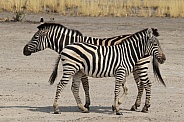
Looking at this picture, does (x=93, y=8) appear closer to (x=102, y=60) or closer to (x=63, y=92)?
(x=63, y=92)

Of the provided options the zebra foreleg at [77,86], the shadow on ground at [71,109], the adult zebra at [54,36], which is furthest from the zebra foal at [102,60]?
the adult zebra at [54,36]

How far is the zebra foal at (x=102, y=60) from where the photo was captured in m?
12.6

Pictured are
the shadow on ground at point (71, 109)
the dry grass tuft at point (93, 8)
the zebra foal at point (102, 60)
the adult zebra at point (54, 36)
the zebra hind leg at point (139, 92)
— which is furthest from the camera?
the dry grass tuft at point (93, 8)

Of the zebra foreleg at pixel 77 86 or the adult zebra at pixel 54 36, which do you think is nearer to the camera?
the zebra foreleg at pixel 77 86

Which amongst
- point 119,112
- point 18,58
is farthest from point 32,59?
point 119,112

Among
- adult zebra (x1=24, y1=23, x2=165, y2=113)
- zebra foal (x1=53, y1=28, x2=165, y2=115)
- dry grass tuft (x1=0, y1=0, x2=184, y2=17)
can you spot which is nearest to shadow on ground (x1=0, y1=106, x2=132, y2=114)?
zebra foal (x1=53, y1=28, x2=165, y2=115)

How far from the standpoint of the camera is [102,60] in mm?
12750

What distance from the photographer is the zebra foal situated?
41.3ft

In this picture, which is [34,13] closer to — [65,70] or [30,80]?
[30,80]

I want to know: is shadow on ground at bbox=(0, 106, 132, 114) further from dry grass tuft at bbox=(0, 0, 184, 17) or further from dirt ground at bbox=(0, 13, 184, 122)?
dry grass tuft at bbox=(0, 0, 184, 17)

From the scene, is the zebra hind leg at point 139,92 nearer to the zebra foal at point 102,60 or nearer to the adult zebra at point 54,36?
the zebra foal at point 102,60

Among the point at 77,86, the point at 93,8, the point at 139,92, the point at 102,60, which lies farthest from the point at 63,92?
the point at 93,8

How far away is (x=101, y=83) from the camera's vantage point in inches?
649

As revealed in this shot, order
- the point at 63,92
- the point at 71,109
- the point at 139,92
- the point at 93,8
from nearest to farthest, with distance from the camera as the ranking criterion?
the point at 71,109, the point at 139,92, the point at 63,92, the point at 93,8
